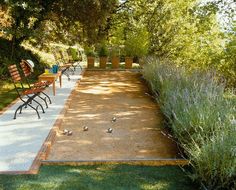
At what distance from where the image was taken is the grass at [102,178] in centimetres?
385

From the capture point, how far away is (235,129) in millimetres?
3758

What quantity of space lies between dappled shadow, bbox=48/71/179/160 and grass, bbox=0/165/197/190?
48 cm

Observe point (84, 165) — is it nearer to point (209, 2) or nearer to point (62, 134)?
point (62, 134)

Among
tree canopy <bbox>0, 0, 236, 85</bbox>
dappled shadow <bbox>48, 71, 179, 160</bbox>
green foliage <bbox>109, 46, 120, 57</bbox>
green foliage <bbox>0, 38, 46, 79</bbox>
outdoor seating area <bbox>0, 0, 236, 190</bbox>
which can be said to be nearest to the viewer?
outdoor seating area <bbox>0, 0, 236, 190</bbox>

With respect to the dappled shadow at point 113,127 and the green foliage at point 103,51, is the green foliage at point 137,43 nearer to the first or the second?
the green foliage at point 103,51

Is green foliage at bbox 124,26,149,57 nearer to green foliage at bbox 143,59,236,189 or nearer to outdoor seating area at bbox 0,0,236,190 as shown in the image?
outdoor seating area at bbox 0,0,236,190

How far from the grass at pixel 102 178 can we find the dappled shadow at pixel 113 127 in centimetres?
48

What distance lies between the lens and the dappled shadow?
5023mm

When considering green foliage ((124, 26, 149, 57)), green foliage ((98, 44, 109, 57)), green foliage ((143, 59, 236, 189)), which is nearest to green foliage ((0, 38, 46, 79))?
green foliage ((98, 44, 109, 57))

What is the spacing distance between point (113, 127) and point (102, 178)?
2315 millimetres

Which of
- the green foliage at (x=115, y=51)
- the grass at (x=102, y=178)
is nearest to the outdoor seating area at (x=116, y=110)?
the grass at (x=102, y=178)

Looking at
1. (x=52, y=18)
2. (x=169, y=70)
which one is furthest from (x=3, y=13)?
(x=169, y=70)

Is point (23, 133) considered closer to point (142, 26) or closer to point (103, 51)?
point (103, 51)

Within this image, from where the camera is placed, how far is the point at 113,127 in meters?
6.34
